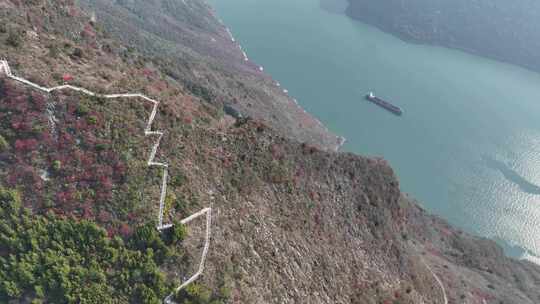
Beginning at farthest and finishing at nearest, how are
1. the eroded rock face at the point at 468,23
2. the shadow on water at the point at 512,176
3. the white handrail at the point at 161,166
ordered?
the eroded rock face at the point at 468,23
the shadow on water at the point at 512,176
the white handrail at the point at 161,166

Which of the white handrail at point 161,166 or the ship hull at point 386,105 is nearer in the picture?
the white handrail at point 161,166

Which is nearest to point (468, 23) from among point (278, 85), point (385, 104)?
point (385, 104)

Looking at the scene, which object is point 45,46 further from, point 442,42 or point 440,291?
point 442,42

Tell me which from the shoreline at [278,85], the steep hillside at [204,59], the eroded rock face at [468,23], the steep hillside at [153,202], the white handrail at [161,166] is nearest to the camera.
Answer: the steep hillside at [153,202]

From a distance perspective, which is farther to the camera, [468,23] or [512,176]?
[468,23]

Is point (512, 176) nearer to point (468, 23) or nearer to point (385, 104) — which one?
point (385, 104)

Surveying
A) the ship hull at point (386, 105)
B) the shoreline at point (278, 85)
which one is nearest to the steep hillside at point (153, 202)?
the shoreline at point (278, 85)

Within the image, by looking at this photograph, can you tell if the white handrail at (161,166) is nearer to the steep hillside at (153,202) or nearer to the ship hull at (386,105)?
the steep hillside at (153,202)
